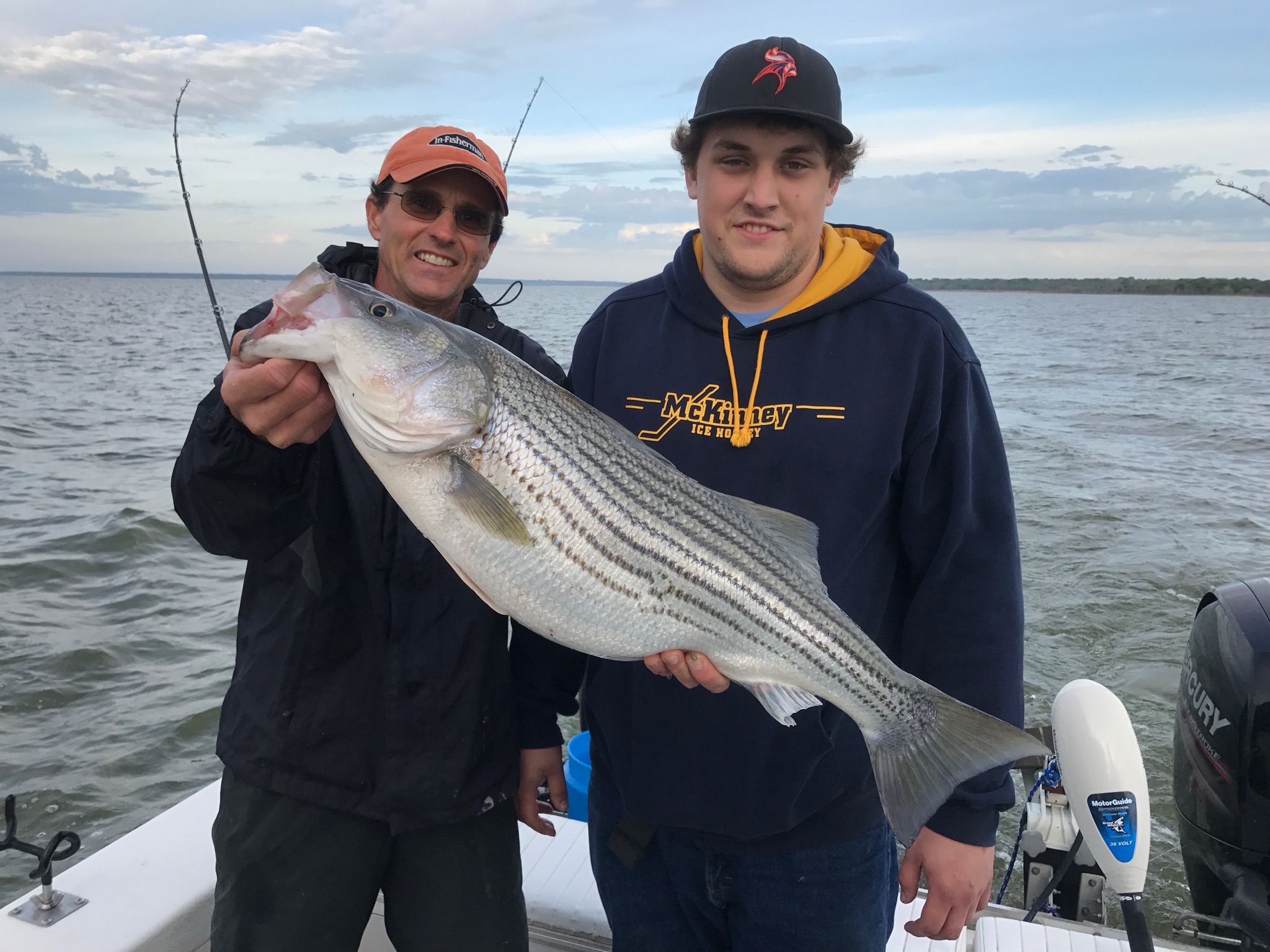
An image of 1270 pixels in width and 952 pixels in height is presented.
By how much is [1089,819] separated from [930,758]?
1.50 metres

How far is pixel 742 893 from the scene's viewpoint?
111 inches

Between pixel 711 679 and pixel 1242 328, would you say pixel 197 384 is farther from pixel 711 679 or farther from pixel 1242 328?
pixel 1242 328

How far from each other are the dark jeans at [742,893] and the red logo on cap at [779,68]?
247cm

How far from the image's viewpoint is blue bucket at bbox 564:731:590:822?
4.89m

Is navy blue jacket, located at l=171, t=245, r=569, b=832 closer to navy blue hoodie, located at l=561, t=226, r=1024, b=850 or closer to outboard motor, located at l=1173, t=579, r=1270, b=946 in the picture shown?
navy blue hoodie, located at l=561, t=226, r=1024, b=850

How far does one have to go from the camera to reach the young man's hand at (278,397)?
2.23m

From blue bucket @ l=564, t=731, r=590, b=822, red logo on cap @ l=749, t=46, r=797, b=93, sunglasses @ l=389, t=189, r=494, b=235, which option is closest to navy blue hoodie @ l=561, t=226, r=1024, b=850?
red logo on cap @ l=749, t=46, r=797, b=93

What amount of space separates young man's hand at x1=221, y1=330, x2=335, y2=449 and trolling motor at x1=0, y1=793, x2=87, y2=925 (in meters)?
2.00

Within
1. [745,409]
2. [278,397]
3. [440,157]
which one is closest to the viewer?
[278,397]

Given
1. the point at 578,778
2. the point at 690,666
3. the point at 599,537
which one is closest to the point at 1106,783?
the point at 690,666

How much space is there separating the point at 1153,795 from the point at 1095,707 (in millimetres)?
4184

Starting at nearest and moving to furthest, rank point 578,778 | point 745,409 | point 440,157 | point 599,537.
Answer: point 599,537 → point 745,409 → point 440,157 → point 578,778

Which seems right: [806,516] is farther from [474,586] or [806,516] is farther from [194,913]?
[194,913]

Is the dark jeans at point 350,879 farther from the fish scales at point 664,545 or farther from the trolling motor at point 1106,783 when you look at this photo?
the trolling motor at point 1106,783
